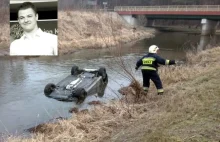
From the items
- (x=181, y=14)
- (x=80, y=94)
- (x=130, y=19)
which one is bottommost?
(x=80, y=94)

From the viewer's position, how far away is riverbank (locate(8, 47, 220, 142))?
497 centimetres

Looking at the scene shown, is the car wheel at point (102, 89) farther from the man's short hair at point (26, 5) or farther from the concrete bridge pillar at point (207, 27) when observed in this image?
the concrete bridge pillar at point (207, 27)

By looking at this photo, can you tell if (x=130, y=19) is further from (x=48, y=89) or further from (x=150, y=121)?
(x=150, y=121)

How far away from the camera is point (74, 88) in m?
10.7

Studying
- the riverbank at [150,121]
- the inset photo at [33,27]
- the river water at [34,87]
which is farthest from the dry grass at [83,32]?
the inset photo at [33,27]

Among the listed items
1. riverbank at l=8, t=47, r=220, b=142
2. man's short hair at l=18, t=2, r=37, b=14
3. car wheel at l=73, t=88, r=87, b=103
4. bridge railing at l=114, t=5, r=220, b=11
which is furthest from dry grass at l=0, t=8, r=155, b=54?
man's short hair at l=18, t=2, r=37, b=14

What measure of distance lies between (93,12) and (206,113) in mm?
35699

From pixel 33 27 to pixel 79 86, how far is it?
4811 millimetres

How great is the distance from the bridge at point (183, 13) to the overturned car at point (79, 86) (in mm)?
35880

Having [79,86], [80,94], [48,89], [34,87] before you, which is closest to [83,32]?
[34,87]

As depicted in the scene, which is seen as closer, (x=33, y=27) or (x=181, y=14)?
(x=33, y=27)

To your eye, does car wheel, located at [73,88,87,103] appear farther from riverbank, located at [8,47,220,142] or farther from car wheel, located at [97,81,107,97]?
riverbank, located at [8,47,220,142]

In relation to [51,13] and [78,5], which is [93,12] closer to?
[78,5]

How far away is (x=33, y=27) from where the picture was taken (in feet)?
21.3
